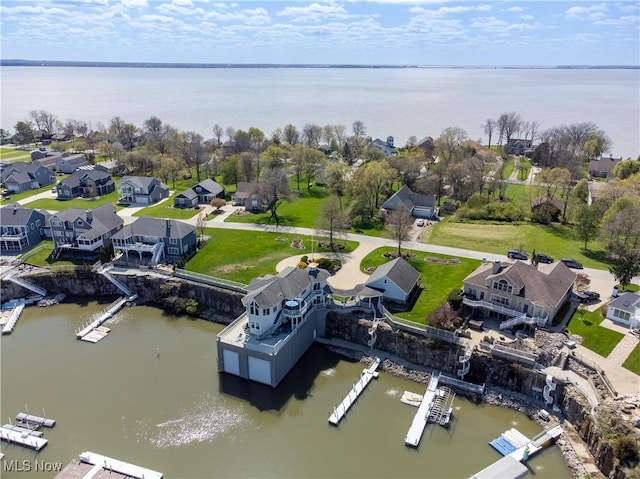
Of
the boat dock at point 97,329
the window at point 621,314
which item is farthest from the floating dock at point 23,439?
the window at point 621,314

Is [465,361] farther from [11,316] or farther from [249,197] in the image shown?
[249,197]

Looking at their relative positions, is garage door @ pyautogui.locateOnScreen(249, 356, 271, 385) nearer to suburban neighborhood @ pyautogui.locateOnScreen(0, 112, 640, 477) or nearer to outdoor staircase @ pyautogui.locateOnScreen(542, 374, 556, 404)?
suburban neighborhood @ pyautogui.locateOnScreen(0, 112, 640, 477)

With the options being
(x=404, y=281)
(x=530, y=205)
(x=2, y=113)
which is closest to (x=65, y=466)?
(x=404, y=281)

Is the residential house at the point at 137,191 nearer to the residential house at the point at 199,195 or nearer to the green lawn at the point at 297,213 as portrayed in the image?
the residential house at the point at 199,195

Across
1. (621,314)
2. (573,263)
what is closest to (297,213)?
(573,263)

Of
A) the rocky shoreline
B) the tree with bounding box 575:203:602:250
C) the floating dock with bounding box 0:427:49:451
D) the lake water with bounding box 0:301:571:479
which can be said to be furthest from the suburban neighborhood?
the floating dock with bounding box 0:427:49:451

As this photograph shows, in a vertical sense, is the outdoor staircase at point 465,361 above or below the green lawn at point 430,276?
below
